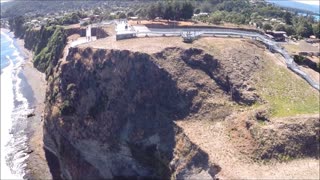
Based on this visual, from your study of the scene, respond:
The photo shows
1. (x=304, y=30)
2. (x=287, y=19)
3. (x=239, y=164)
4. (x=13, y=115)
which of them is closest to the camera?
(x=239, y=164)

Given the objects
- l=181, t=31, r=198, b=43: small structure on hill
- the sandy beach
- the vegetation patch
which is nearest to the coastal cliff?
the vegetation patch

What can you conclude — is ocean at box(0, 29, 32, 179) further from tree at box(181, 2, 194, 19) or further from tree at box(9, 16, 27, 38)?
tree at box(181, 2, 194, 19)

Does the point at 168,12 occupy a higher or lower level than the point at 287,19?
higher

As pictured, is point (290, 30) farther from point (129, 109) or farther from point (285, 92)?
point (129, 109)

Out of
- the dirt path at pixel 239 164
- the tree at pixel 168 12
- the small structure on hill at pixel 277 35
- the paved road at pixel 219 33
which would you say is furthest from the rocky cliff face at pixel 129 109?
the tree at pixel 168 12

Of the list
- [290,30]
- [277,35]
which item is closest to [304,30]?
[290,30]

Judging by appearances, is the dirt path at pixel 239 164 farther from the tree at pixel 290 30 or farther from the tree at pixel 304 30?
the tree at pixel 304 30
